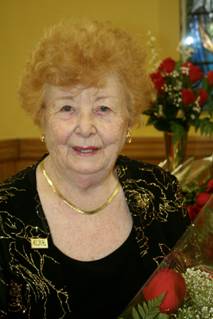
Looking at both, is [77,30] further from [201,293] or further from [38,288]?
[201,293]

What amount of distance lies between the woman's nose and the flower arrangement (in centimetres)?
92

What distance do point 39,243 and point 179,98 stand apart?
3.65ft

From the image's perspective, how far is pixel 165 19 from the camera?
150 inches

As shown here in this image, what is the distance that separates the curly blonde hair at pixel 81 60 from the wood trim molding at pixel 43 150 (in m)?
2.39

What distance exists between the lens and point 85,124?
136 cm

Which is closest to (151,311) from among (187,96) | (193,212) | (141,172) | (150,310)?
(150,310)

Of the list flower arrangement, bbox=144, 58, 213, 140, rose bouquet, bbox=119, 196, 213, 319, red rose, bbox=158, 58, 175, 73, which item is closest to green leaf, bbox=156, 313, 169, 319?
rose bouquet, bbox=119, 196, 213, 319

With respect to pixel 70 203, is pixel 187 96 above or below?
above

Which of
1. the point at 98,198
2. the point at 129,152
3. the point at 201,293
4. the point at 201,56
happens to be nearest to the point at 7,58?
the point at 129,152

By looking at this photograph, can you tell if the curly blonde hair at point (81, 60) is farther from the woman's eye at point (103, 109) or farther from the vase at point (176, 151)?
the vase at point (176, 151)

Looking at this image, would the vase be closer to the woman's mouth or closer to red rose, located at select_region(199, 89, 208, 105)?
red rose, located at select_region(199, 89, 208, 105)

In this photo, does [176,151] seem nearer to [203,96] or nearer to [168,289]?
[203,96]

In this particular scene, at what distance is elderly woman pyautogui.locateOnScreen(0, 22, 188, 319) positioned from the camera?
54.3 inches

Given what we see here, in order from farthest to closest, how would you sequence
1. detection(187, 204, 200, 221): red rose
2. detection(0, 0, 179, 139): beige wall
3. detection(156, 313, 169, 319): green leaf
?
detection(0, 0, 179, 139): beige wall < detection(187, 204, 200, 221): red rose < detection(156, 313, 169, 319): green leaf
